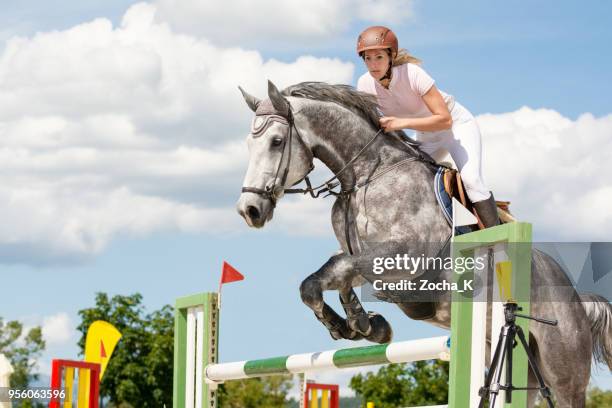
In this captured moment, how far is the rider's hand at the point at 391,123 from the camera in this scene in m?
5.11

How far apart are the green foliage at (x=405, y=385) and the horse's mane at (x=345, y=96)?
29.9 meters

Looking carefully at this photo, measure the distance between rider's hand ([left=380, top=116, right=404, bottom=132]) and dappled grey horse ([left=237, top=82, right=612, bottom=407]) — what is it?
93 mm

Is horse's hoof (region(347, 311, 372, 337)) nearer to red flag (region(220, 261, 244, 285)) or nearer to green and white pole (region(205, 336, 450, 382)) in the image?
green and white pole (region(205, 336, 450, 382))

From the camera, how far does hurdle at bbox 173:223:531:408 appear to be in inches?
138

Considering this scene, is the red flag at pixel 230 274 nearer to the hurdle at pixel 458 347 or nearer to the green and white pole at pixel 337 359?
the hurdle at pixel 458 347

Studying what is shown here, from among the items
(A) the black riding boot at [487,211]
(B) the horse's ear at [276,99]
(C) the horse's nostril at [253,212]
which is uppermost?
(B) the horse's ear at [276,99]

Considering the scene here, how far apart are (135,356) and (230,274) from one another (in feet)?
112

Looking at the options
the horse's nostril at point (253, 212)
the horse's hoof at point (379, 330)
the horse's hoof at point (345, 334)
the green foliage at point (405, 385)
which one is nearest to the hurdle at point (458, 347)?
the horse's hoof at point (345, 334)

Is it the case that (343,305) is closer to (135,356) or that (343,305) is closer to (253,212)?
(253,212)

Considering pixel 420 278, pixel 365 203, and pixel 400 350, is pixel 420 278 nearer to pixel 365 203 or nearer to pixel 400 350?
pixel 365 203

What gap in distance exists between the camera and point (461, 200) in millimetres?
5109

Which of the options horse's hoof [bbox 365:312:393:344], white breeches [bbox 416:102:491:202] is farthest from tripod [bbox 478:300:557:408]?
white breeches [bbox 416:102:491:202]

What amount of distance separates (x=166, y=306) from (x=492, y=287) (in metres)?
38.9

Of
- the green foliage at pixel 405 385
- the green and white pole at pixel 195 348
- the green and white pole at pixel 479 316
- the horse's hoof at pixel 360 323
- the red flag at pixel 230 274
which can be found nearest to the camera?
the green and white pole at pixel 479 316
